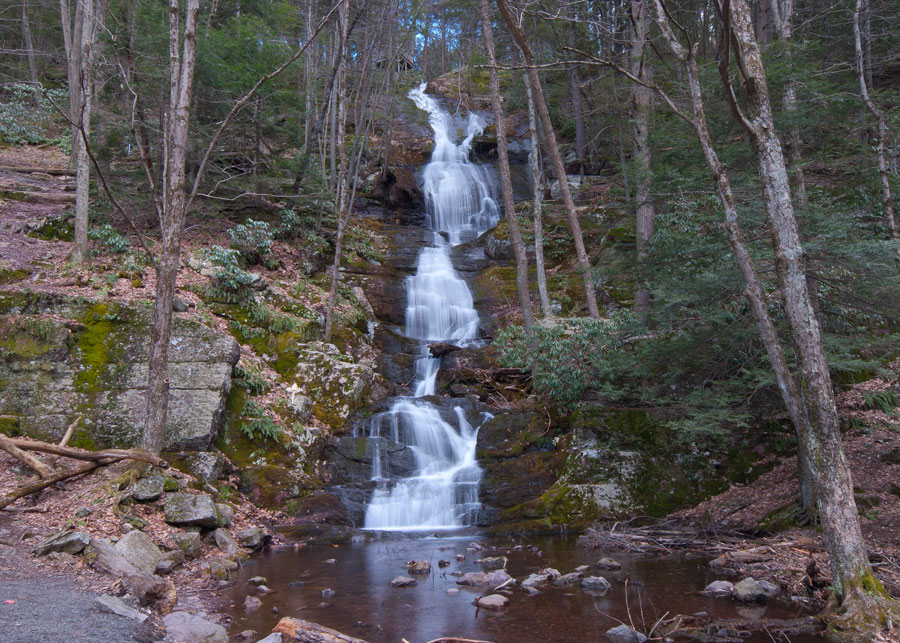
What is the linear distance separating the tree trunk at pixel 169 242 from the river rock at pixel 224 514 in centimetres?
129

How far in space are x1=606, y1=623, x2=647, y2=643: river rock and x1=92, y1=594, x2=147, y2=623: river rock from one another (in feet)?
12.6

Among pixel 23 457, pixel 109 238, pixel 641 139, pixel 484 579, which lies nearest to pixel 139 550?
pixel 23 457

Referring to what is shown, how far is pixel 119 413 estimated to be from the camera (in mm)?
9117

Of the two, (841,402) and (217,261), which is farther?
(217,261)

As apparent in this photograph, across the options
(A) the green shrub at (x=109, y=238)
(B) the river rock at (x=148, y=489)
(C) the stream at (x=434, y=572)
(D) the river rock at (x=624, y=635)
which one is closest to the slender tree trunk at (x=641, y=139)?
(C) the stream at (x=434, y=572)

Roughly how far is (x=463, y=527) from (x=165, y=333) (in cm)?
585

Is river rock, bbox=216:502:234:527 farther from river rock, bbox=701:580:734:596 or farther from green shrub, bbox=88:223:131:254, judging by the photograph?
green shrub, bbox=88:223:131:254

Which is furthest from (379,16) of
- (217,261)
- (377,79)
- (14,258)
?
(14,258)

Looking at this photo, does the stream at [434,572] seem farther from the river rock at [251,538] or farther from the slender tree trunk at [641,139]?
the slender tree trunk at [641,139]

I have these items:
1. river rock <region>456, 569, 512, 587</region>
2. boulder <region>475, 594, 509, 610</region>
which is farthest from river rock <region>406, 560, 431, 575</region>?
boulder <region>475, 594, 509, 610</region>

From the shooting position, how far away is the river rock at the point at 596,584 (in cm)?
607

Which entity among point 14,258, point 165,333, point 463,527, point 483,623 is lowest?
point 463,527

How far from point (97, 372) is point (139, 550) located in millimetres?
4712

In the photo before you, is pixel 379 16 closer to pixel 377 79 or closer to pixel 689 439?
pixel 377 79
